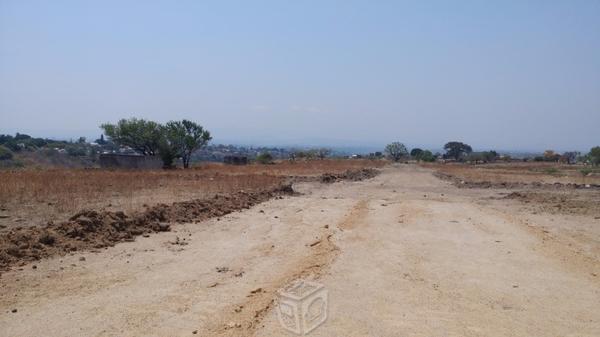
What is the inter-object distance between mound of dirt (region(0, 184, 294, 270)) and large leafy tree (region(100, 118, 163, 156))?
39897 mm

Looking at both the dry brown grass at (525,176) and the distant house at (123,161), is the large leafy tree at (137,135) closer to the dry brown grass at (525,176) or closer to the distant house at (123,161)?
the distant house at (123,161)

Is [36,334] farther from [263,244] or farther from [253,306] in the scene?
[263,244]

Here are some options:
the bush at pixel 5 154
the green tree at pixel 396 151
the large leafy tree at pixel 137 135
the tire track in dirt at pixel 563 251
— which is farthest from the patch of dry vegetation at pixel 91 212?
the green tree at pixel 396 151

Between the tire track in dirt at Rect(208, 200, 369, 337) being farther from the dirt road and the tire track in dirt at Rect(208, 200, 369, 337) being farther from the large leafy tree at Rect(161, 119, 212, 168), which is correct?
the large leafy tree at Rect(161, 119, 212, 168)

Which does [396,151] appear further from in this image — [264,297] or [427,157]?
[264,297]

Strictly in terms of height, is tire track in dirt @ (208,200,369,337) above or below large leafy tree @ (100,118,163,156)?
below

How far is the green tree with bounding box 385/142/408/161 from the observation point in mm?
122375

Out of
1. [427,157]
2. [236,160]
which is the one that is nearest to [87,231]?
[236,160]

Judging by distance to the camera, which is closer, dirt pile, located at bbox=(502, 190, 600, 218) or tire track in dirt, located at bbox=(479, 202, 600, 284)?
tire track in dirt, located at bbox=(479, 202, 600, 284)

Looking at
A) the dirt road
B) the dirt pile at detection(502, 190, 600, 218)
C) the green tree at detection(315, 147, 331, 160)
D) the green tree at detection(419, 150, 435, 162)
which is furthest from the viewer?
the green tree at detection(419, 150, 435, 162)

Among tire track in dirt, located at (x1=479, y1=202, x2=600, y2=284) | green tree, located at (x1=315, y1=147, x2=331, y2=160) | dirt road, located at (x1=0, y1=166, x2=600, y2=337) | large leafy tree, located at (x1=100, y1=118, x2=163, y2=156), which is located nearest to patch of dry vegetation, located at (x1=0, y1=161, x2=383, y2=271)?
dirt road, located at (x1=0, y1=166, x2=600, y2=337)

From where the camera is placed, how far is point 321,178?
104ft

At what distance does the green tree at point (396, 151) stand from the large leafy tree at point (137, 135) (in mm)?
77689

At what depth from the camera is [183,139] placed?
5400cm
